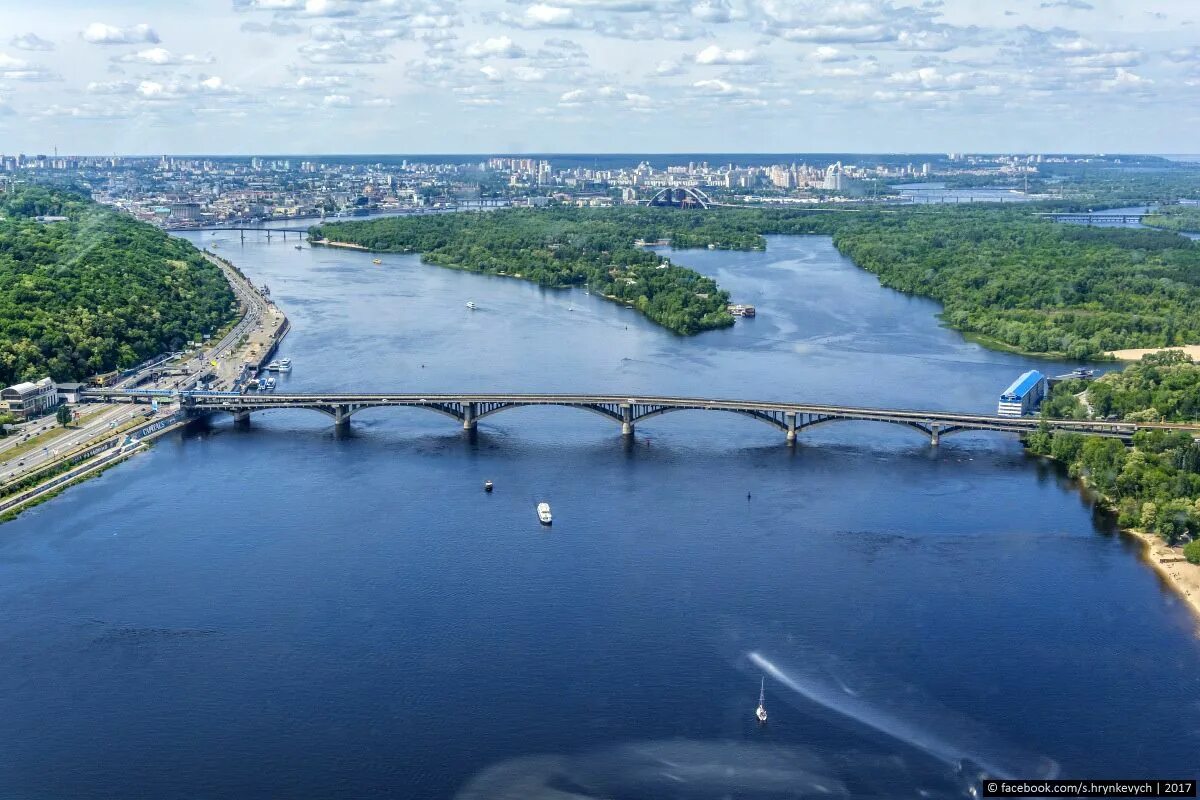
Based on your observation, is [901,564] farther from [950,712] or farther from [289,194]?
[289,194]

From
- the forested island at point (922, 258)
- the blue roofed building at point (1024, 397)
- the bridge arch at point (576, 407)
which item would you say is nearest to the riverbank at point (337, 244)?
the forested island at point (922, 258)

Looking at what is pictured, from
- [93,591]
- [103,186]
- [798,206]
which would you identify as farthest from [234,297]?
[103,186]

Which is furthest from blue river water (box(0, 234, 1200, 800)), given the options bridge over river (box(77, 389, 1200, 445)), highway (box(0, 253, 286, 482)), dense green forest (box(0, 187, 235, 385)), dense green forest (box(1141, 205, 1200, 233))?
dense green forest (box(1141, 205, 1200, 233))

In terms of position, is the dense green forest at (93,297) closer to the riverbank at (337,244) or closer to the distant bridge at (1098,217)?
the riverbank at (337,244)

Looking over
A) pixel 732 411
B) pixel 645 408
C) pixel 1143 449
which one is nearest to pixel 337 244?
pixel 645 408

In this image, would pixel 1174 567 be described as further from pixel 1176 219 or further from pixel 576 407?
pixel 1176 219

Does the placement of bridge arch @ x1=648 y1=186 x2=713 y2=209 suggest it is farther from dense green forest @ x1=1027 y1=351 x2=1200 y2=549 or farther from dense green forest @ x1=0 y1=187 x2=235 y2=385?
dense green forest @ x1=1027 y1=351 x2=1200 y2=549
